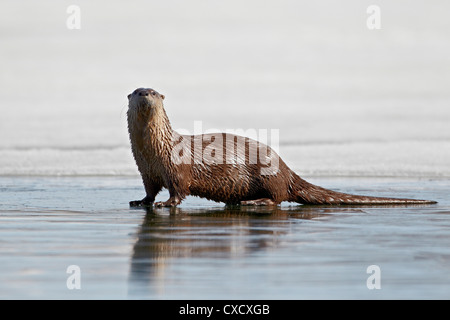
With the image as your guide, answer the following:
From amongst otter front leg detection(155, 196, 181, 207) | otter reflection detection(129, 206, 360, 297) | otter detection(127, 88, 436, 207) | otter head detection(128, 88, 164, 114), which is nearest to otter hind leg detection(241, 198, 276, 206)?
otter detection(127, 88, 436, 207)

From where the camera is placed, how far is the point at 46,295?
11.1ft

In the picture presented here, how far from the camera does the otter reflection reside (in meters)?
3.87

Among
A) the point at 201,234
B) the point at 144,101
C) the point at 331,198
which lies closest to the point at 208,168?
the point at 144,101

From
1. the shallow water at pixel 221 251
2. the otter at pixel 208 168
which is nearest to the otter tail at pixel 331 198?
the otter at pixel 208 168

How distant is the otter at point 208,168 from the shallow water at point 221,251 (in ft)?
1.00

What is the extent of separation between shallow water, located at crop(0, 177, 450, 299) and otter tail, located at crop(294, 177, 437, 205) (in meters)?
0.32

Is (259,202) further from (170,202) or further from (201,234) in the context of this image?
(201,234)

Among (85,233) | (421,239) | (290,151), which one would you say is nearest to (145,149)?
(85,233)

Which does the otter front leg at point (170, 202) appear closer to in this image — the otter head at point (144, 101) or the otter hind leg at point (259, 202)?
the otter hind leg at point (259, 202)

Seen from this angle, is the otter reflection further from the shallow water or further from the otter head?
the otter head
